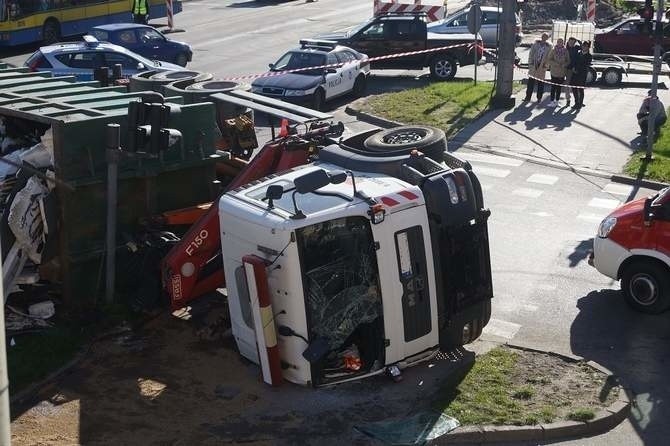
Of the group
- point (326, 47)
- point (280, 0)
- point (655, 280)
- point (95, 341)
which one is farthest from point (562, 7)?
point (95, 341)

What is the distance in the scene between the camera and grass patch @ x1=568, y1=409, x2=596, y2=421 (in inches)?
382

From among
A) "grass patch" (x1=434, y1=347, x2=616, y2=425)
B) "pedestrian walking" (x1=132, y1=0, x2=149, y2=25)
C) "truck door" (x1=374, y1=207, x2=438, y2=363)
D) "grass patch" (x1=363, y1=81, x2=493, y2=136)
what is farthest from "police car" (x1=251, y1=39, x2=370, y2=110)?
"truck door" (x1=374, y1=207, x2=438, y2=363)

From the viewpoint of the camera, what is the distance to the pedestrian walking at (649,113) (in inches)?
797

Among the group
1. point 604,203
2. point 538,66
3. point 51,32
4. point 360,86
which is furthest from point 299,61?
point 51,32

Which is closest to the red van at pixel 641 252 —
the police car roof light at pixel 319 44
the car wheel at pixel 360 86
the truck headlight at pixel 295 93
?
the truck headlight at pixel 295 93

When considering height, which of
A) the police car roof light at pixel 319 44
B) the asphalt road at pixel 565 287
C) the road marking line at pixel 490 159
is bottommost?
the road marking line at pixel 490 159

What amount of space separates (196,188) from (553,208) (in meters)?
6.51

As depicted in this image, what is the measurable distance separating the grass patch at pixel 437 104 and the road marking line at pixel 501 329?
33.6 feet

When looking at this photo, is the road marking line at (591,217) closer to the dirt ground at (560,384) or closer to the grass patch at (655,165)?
the grass patch at (655,165)

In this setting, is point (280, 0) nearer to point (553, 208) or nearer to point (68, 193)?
point (553, 208)

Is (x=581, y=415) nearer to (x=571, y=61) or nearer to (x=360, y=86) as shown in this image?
(x=571, y=61)

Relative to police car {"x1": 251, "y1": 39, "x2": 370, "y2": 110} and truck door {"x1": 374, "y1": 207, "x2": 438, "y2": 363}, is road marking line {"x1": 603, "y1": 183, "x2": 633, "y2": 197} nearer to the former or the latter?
police car {"x1": 251, "y1": 39, "x2": 370, "y2": 110}

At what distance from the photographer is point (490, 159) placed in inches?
789

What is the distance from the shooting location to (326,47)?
26.5m
